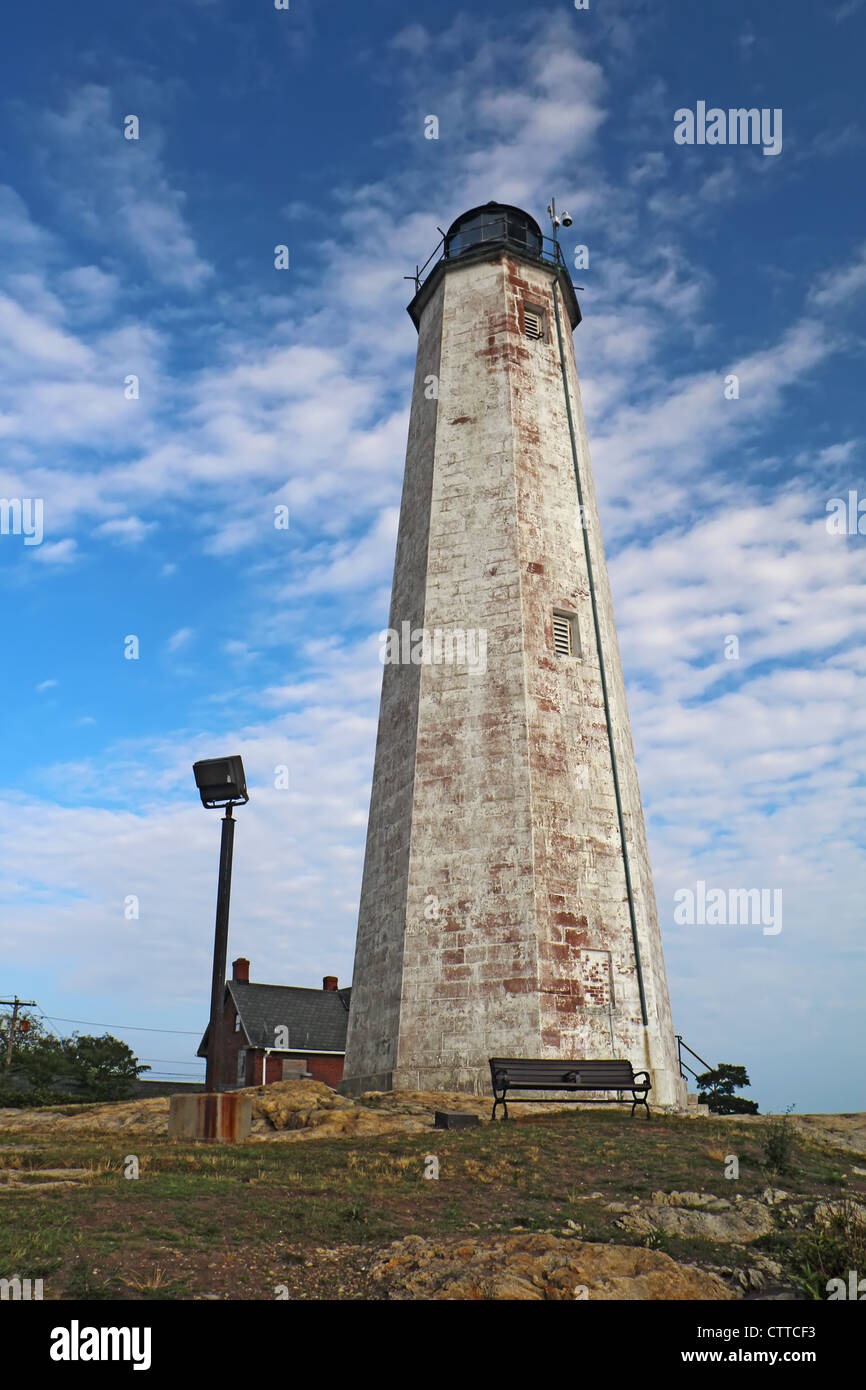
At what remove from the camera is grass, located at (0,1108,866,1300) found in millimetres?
7004

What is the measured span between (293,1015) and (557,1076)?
3023cm

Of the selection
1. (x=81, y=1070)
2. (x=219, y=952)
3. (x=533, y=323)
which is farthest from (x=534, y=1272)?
(x=81, y=1070)

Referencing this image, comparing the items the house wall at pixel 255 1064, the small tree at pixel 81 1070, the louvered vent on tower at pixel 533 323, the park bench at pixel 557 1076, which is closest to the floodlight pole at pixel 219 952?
the park bench at pixel 557 1076

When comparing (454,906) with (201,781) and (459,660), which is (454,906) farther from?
(201,781)

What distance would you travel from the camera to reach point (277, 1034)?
3997 cm

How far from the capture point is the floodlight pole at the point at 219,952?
41.9 feet

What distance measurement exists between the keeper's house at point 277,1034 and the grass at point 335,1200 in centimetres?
2796

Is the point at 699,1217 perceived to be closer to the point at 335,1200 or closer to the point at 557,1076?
the point at 335,1200

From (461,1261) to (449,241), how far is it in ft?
89.7

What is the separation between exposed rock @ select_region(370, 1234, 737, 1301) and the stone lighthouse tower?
432 inches

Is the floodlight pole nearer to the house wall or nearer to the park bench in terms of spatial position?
the park bench

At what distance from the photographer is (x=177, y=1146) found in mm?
12594

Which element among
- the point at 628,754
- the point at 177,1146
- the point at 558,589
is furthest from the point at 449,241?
the point at 177,1146

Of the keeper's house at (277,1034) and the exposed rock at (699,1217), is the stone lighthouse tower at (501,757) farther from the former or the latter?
the keeper's house at (277,1034)
